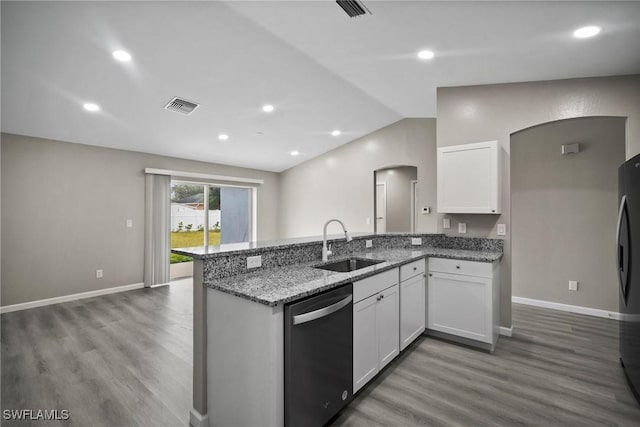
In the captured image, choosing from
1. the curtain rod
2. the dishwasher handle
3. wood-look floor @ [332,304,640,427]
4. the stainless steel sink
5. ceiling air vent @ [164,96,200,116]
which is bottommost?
wood-look floor @ [332,304,640,427]

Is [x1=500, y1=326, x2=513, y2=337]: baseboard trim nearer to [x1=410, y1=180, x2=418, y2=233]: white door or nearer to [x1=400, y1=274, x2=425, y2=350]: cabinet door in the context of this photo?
[x1=400, y1=274, x2=425, y2=350]: cabinet door

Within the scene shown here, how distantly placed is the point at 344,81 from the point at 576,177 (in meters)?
3.22

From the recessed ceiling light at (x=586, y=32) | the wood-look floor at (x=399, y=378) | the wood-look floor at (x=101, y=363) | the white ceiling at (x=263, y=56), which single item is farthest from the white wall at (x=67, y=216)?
the recessed ceiling light at (x=586, y=32)

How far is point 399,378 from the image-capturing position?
2.31 m

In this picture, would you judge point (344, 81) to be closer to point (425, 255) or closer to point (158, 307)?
point (425, 255)

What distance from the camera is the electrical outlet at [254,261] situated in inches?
80.5

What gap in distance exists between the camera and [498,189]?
3.05 meters

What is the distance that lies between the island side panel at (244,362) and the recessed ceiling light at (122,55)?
2.42 meters

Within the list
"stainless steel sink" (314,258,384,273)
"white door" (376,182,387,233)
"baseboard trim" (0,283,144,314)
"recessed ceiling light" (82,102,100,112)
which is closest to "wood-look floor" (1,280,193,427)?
"baseboard trim" (0,283,144,314)

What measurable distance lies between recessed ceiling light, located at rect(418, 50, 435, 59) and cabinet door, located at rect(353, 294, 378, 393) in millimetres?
2244

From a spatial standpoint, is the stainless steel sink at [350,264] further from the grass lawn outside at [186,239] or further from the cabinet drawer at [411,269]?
the grass lawn outside at [186,239]

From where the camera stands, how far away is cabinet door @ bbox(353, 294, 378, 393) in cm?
200

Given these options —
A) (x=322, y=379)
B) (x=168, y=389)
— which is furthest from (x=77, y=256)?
(x=322, y=379)

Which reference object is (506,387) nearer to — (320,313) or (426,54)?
(320,313)
